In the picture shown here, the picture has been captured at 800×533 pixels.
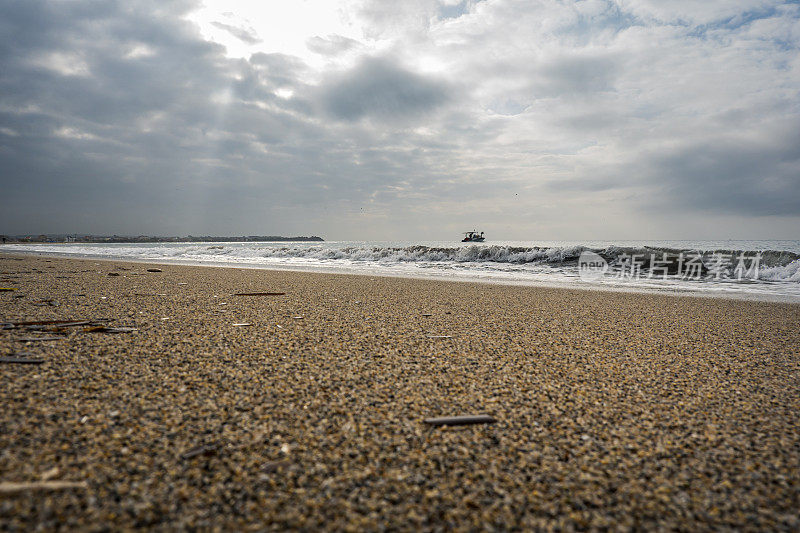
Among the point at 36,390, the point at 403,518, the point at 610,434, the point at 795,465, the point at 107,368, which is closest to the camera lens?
the point at 403,518

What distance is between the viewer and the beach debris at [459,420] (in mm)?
2027

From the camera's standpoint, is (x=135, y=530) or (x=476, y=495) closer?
(x=135, y=530)

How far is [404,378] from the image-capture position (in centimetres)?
269

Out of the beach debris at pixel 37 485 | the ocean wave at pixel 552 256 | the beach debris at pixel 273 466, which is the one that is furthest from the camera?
the ocean wave at pixel 552 256

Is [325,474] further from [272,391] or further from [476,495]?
[272,391]

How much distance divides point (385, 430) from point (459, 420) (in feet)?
1.31

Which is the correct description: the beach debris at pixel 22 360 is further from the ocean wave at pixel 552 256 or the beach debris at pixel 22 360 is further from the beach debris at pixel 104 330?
the ocean wave at pixel 552 256

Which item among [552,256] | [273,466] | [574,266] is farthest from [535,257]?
[273,466]

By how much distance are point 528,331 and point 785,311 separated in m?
5.57

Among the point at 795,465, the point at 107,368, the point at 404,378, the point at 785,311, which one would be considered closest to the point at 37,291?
the point at 107,368

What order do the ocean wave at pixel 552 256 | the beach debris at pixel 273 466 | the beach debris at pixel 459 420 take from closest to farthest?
the beach debris at pixel 273 466, the beach debris at pixel 459 420, the ocean wave at pixel 552 256

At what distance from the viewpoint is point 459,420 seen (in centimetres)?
204

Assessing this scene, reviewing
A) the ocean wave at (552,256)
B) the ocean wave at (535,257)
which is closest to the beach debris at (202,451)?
the ocean wave at (535,257)

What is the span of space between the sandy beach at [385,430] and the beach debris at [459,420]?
0.05 metres
